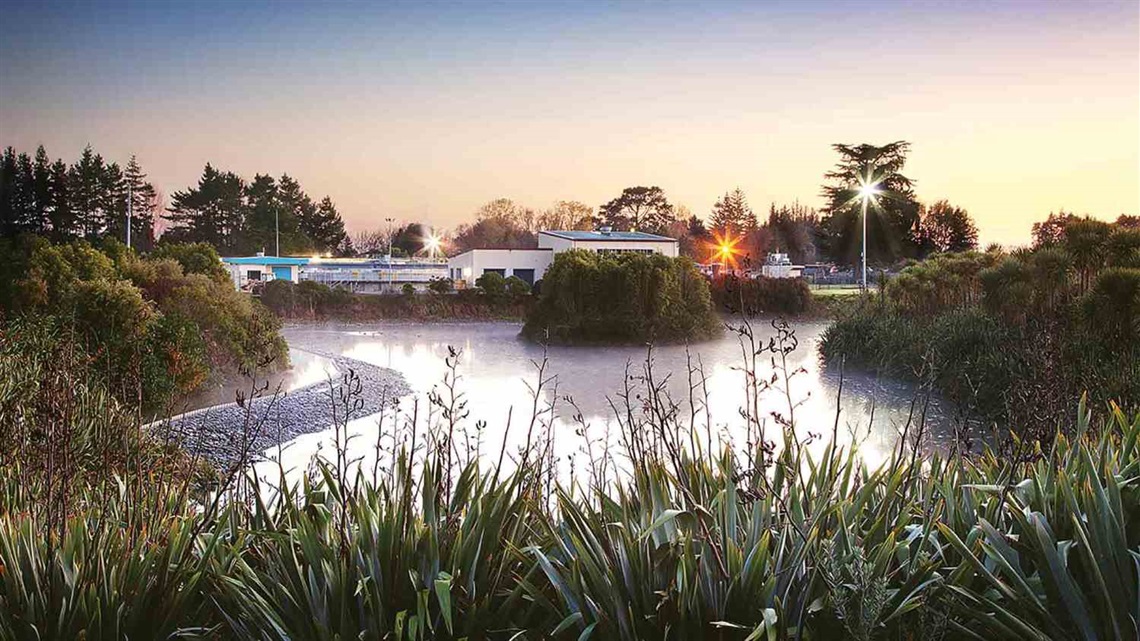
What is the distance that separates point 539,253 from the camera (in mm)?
15758

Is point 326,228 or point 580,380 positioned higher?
point 326,228

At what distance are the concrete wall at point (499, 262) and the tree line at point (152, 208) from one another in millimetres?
2949

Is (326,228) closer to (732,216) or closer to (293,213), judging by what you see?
(293,213)

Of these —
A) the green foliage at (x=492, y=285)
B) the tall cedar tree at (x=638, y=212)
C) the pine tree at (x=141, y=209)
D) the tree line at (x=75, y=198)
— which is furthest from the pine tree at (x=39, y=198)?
the tall cedar tree at (x=638, y=212)

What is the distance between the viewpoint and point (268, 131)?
18.6 meters

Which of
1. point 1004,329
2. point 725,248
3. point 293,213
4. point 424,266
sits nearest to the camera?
point 1004,329

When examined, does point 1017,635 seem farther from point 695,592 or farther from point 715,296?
point 715,296

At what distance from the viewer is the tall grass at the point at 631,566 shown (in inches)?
49.4

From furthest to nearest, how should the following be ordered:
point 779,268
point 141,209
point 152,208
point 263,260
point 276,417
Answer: point 263,260, point 779,268, point 152,208, point 141,209, point 276,417

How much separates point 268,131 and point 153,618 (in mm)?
18729

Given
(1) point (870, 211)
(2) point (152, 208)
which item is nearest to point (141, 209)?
(2) point (152, 208)

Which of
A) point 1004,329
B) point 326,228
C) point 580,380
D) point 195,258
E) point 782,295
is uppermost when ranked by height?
point 326,228

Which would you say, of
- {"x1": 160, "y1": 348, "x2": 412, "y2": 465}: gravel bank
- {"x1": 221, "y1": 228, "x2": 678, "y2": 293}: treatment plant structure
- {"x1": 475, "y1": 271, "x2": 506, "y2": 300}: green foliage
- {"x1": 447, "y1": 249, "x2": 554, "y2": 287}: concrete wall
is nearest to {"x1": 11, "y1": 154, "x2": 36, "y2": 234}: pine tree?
{"x1": 160, "y1": 348, "x2": 412, "y2": 465}: gravel bank

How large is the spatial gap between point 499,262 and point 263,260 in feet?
13.3
